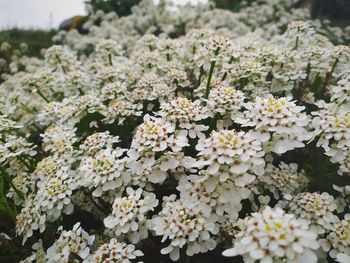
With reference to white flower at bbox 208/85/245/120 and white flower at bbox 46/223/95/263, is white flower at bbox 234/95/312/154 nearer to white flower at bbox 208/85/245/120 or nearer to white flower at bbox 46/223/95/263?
white flower at bbox 208/85/245/120

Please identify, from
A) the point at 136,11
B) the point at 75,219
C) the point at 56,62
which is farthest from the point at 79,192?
the point at 136,11

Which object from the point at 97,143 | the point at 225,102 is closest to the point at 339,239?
the point at 225,102

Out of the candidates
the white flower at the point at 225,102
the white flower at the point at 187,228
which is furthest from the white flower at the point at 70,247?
the white flower at the point at 225,102

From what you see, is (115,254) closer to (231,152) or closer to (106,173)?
(106,173)

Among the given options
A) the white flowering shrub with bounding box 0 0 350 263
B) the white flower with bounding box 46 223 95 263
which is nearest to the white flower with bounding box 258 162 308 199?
the white flowering shrub with bounding box 0 0 350 263

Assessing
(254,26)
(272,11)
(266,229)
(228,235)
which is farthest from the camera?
(272,11)

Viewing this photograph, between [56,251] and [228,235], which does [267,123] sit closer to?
[228,235]
